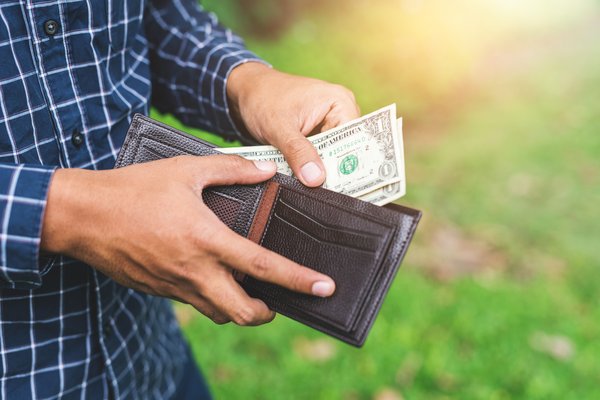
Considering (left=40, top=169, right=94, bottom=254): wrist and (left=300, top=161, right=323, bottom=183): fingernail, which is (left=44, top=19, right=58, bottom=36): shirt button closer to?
(left=40, top=169, right=94, bottom=254): wrist

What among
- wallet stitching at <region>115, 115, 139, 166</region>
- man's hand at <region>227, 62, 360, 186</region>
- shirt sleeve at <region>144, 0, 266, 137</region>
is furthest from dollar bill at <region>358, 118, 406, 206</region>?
wallet stitching at <region>115, 115, 139, 166</region>

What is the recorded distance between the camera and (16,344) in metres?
1.25

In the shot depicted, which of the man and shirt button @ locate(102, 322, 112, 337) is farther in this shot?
shirt button @ locate(102, 322, 112, 337)

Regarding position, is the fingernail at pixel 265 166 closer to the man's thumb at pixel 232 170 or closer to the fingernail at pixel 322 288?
the man's thumb at pixel 232 170

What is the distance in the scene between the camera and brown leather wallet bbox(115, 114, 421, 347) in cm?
Answer: 120

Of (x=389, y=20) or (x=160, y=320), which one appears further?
(x=389, y=20)

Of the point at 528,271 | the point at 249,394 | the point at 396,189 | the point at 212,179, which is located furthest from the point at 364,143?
the point at 528,271

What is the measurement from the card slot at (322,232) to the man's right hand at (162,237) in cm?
10

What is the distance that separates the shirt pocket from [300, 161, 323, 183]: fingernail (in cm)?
51

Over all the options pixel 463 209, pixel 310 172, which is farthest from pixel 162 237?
pixel 463 209

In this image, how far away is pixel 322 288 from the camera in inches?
45.8

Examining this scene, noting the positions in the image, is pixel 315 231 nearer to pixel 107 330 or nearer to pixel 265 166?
pixel 265 166

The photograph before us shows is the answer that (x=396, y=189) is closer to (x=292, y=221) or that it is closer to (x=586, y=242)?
(x=292, y=221)

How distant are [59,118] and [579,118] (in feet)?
21.3
